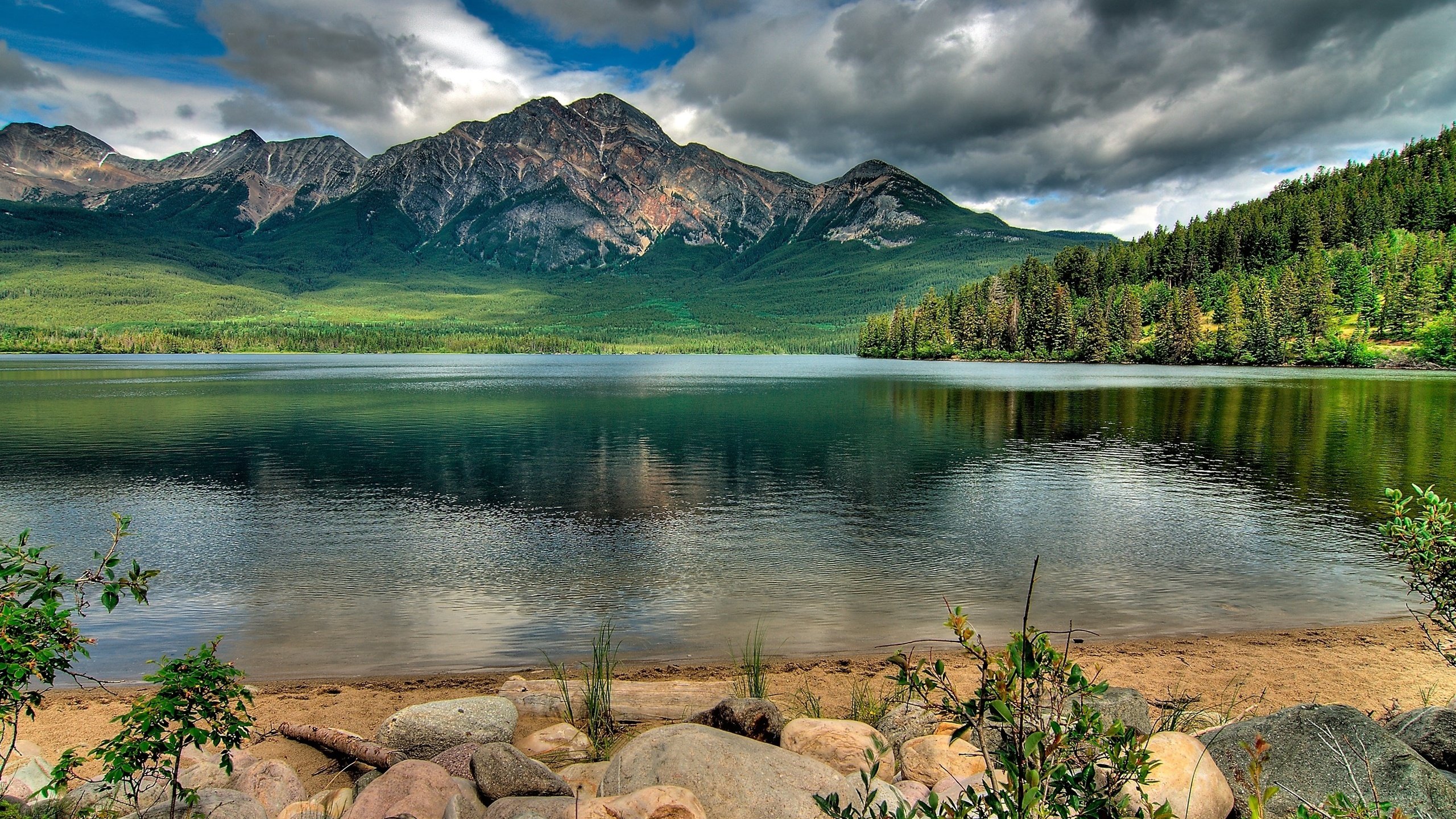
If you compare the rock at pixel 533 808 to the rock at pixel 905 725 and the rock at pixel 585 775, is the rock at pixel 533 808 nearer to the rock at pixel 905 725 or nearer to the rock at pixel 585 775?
the rock at pixel 585 775

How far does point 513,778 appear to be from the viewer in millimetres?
8281

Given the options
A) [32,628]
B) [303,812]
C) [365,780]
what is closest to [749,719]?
[365,780]

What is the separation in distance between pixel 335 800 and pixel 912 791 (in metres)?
6.68

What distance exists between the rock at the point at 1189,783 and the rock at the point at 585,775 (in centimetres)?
606

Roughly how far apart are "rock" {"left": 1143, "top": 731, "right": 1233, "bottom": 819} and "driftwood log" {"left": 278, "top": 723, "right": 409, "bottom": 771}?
861cm

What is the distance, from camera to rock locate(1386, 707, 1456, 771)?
7965 mm

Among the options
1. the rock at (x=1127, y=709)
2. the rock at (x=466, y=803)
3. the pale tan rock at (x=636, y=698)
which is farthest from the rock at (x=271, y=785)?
the rock at (x=1127, y=709)

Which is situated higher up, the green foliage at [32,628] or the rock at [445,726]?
the green foliage at [32,628]

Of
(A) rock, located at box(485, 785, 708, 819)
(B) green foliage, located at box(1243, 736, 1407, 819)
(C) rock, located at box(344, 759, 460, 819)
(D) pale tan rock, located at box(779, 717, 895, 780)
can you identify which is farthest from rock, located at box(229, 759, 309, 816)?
(B) green foliage, located at box(1243, 736, 1407, 819)

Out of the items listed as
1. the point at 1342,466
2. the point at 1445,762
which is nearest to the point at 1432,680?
the point at 1445,762

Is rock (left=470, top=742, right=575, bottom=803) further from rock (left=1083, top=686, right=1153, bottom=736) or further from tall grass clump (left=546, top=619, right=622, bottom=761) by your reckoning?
rock (left=1083, top=686, right=1153, bottom=736)

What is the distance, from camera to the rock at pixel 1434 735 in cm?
796

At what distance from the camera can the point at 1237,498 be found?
29609 millimetres

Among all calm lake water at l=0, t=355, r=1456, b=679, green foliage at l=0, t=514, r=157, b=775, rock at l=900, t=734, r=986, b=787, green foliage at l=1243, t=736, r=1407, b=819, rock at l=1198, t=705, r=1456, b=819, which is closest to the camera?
green foliage at l=1243, t=736, r=1407, b=819
